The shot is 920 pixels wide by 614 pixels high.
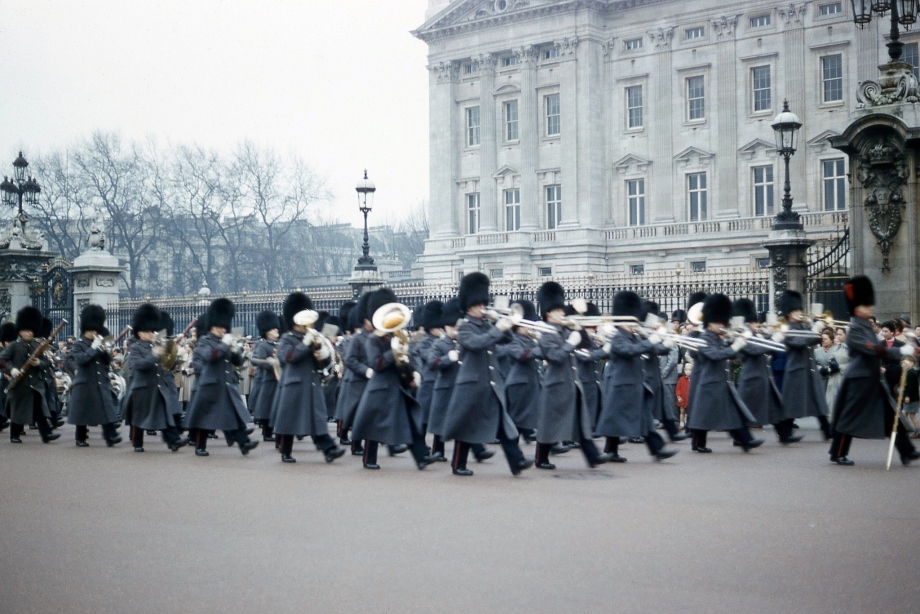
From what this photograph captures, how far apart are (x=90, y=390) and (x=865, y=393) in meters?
8.84

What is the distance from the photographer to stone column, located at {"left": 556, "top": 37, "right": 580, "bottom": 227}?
152ft

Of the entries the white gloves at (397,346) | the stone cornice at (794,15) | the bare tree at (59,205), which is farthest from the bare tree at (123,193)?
the white gloves at (397,346)

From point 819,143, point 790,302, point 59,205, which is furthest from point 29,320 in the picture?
point 59,205

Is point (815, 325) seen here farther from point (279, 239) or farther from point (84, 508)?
point (279, 239)

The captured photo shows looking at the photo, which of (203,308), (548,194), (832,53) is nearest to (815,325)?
(203,308)

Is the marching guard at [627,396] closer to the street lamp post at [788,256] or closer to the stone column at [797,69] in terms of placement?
the street lamp post at [788,256]

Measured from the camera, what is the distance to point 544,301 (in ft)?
37.9

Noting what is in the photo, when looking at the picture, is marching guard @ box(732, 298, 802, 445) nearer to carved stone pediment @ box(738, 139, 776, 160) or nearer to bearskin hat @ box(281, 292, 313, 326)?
bearskin hat @ box(281, 292, 313, 326)

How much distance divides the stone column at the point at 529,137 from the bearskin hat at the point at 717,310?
3492 centimetres

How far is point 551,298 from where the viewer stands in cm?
1149

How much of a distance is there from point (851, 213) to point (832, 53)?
89.6ft

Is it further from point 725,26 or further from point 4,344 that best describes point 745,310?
point 725,26

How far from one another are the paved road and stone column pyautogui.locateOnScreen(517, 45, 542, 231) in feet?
122

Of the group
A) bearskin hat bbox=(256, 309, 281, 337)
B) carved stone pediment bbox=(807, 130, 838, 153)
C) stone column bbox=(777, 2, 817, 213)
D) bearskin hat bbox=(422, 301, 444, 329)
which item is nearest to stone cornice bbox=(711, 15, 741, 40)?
stone column bbox=(777, 2, 817, 213)
